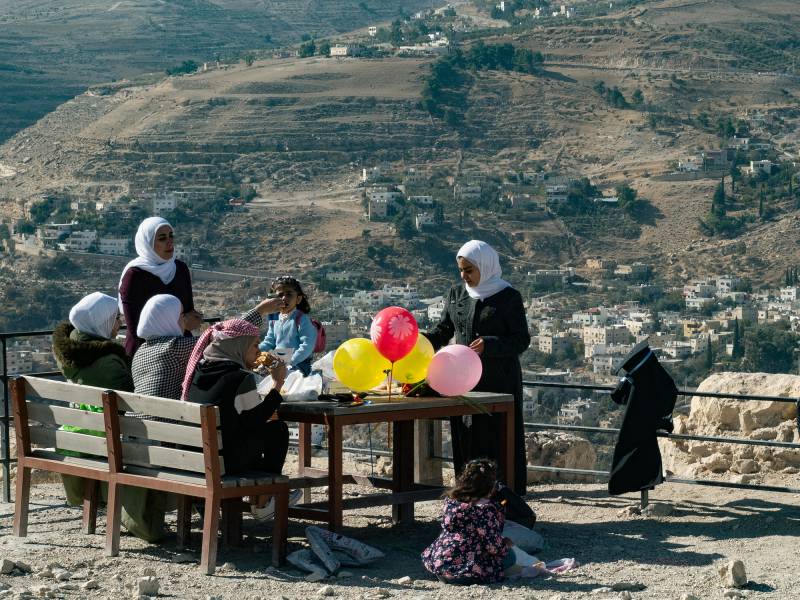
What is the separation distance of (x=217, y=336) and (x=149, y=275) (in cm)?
114

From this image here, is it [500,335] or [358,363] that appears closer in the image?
[358,363]

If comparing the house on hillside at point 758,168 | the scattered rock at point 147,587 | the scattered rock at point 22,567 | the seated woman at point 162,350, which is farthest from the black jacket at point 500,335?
the house on hillside at point 758,168

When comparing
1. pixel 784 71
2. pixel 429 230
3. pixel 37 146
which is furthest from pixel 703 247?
pixel 37 146

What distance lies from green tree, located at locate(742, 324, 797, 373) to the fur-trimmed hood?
5095 cm

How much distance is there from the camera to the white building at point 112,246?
84188 millimetres

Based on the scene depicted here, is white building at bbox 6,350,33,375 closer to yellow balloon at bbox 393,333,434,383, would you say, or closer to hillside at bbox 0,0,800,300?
hillside at bbox 0,0,800,300

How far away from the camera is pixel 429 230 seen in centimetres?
8644

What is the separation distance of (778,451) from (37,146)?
104m

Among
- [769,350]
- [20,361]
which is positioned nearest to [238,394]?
[20,361]

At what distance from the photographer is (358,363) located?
19.7 ft

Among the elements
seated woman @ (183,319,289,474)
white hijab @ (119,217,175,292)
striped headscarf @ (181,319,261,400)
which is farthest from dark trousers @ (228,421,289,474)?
white hijab @ (119,217,175,292)

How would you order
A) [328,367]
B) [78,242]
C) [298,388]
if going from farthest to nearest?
1. [78,242]
2. [328,367]
3. [298,388]

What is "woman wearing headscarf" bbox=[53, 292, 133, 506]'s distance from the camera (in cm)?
606

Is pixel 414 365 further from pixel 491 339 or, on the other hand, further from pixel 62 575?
pixel 62 575
